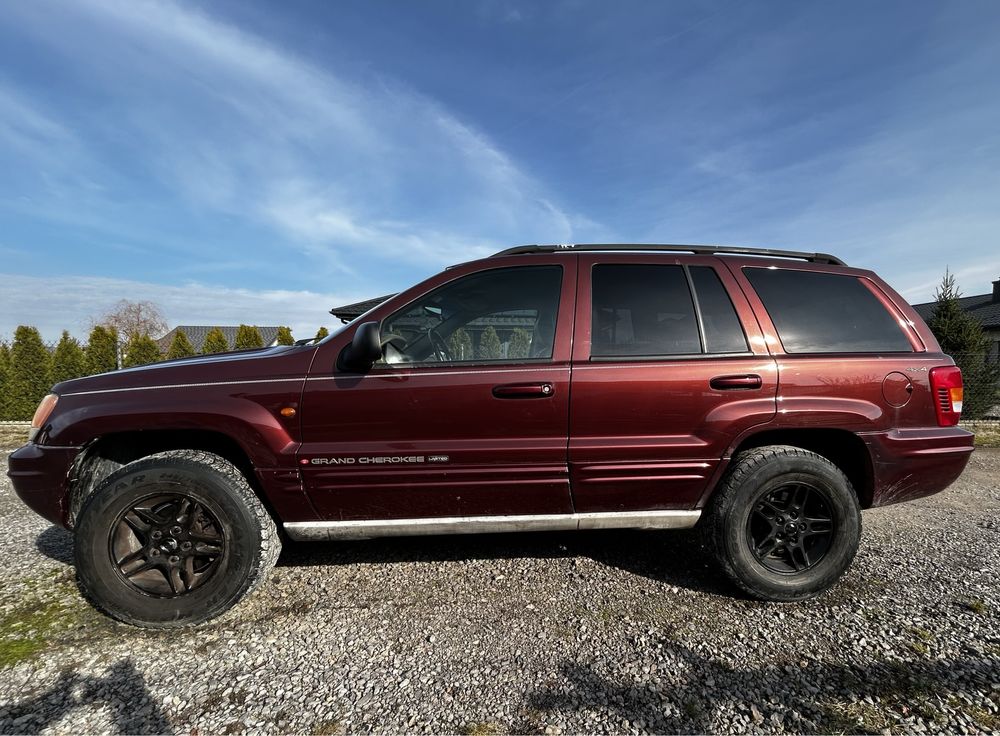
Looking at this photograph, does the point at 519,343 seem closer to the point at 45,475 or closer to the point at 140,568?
the point at 140,568

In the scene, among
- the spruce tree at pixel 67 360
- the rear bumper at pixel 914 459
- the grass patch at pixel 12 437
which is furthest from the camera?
the spruce tree at pixel 67 360

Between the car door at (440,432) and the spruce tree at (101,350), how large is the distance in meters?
13.7

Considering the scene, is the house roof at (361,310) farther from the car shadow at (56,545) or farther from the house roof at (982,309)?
the house roof at (982,309)

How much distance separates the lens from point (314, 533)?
7.84 ft

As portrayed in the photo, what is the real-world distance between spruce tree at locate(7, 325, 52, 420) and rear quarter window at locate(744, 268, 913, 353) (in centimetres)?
1499

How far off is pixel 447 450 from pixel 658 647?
131 cm

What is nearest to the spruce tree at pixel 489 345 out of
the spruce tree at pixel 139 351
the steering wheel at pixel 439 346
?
the steering wheel at pixel 439 346

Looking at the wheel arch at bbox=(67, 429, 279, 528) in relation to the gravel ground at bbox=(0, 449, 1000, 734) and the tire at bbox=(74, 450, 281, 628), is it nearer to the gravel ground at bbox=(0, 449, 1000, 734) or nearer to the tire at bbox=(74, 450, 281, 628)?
the tire at bbox=(74, 450, 281, 628)

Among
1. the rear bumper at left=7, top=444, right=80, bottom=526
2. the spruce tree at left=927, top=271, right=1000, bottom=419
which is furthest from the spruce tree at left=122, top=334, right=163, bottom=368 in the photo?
the spruce tree at left=927, top=271, right=1000, bottom=419

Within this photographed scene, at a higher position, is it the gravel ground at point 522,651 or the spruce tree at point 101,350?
the spruce tree at point 101,350

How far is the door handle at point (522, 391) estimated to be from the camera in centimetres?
230

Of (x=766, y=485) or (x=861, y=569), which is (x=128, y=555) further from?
(x=861, y=569)

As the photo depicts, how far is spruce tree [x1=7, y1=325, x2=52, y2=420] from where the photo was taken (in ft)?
34.9

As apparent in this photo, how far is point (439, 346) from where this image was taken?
2453mm
